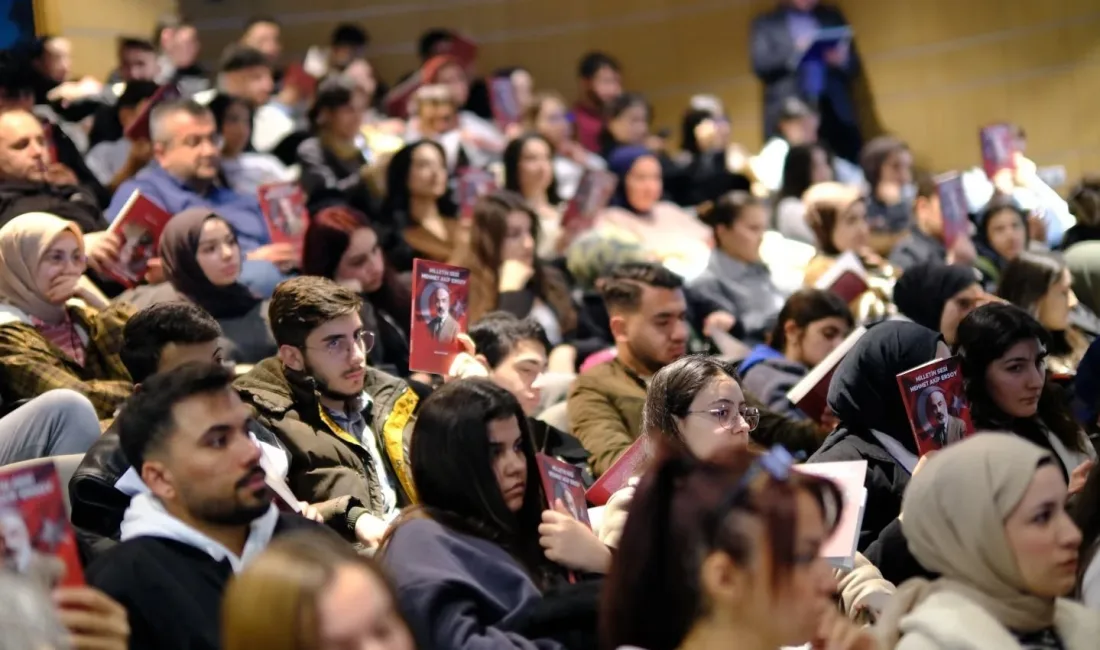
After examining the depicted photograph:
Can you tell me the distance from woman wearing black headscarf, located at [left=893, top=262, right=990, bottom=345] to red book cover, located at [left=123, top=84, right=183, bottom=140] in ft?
9.03

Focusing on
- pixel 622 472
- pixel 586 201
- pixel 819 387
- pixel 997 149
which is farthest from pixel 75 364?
pixel 997 149

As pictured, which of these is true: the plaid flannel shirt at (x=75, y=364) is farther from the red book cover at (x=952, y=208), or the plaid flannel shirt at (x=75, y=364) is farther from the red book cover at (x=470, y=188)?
the red book cover at (x=952, y=208)

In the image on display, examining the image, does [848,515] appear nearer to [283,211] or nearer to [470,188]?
[283,211]

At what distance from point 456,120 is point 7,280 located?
14.2 ft

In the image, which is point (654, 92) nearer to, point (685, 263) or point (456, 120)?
point (456, 120)

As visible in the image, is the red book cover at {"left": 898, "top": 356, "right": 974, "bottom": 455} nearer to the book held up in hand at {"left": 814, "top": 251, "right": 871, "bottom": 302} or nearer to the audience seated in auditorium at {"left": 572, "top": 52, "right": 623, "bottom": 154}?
the book held up in hand at {"left": 814, "top": 251, "right": 871, "bottom": 302}

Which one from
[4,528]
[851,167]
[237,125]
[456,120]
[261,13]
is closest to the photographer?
[4,528]

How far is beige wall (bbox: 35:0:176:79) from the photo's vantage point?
27.0 feet

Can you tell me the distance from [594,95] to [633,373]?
5.29 metres

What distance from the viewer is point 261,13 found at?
10.3 meters

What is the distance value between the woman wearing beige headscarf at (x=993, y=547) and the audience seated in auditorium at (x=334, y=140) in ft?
15.4

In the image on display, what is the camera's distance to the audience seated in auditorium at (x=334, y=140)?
7.29 metres

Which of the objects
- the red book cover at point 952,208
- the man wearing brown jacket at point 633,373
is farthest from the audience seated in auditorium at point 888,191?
the man wearing brown jacket at point 633,373

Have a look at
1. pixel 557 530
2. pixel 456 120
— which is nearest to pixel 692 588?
pixel 557 530
